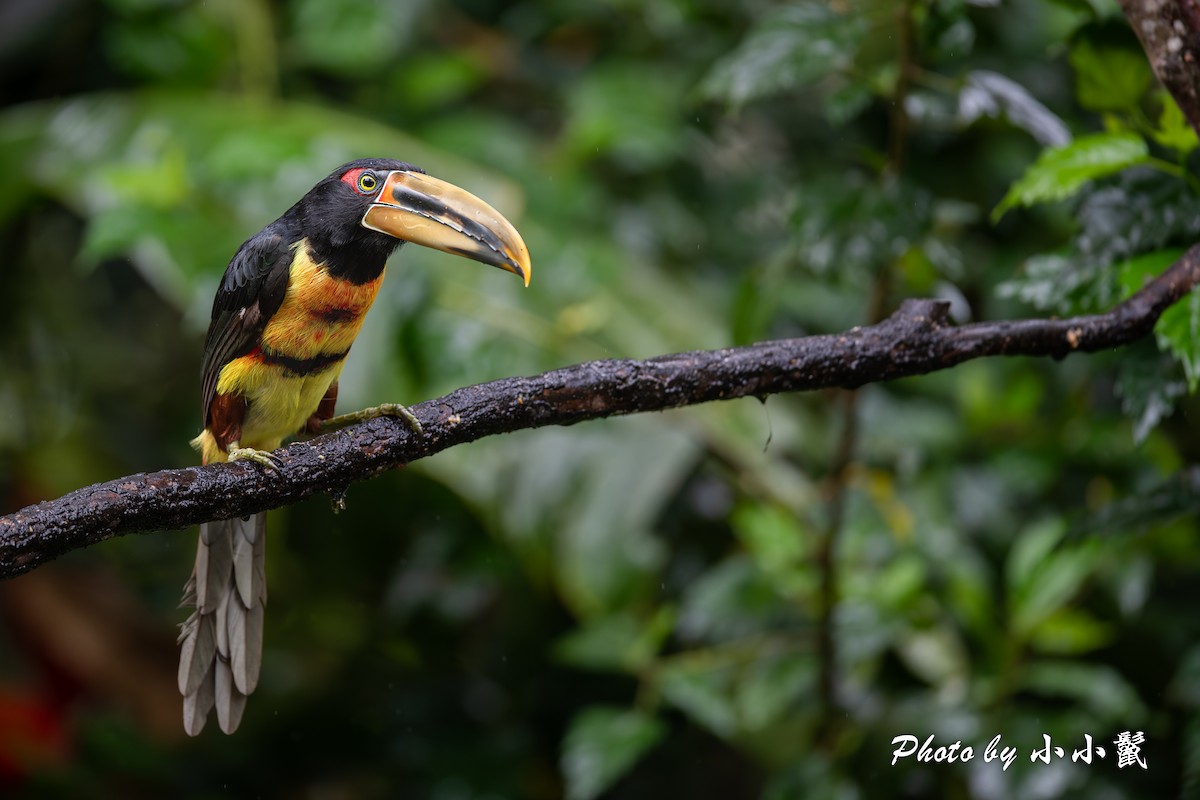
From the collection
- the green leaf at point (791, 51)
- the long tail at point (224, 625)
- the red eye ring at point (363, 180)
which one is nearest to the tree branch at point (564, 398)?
the long tail at point (224, 625)

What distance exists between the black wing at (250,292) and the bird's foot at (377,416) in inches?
6.0

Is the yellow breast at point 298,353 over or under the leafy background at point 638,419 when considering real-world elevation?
over

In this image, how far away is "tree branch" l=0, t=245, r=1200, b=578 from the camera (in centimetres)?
105

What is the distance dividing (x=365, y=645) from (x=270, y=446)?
1.58 m

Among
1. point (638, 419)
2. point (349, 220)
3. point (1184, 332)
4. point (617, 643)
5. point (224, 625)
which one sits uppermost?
point (349, 220)

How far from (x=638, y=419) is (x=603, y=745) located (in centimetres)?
71

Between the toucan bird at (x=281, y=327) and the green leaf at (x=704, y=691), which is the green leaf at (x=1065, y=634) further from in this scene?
the toucan bird at (x=281, y=327)

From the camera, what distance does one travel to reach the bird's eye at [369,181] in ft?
3.58

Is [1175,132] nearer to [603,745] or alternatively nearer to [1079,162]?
[1079,162]

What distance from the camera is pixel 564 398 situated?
1.24m

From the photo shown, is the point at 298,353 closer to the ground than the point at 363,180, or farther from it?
closer to the ground

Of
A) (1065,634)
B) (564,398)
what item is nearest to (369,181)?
(564,398)

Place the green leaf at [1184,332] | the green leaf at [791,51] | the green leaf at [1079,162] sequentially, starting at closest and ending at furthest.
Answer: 1. the green leaf at [1184,332]
2. the green leaf at [1079,162]
3. the green leaf at [791,51]

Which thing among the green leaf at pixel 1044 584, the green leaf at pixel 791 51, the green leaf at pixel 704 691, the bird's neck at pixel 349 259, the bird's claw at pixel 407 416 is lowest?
the green leaf at pixel 704 691
